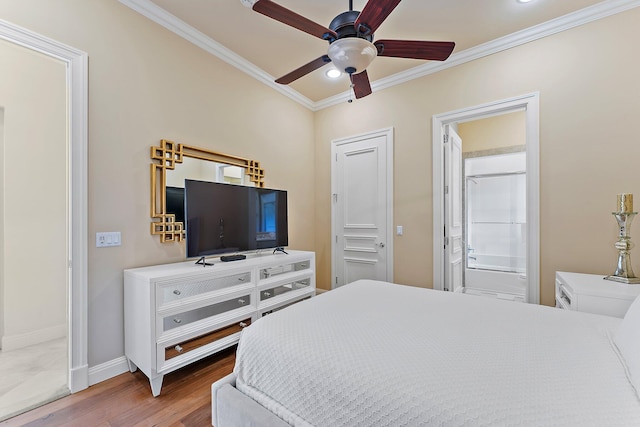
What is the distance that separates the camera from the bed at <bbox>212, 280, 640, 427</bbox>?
0.80m

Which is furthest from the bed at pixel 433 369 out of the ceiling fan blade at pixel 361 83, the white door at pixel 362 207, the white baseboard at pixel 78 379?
the white door at pixel 362 207

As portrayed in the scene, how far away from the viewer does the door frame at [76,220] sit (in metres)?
1.88

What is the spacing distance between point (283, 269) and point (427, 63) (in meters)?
2.71

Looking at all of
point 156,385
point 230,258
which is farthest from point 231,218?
point 156,385

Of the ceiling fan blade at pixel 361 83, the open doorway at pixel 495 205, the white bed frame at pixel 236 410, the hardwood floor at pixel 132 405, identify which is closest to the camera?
the white bed frame at pixel 236 410

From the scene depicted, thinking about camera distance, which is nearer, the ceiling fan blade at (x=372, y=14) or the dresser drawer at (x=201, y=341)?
the ceiling fan blade at (x=372, y=14)

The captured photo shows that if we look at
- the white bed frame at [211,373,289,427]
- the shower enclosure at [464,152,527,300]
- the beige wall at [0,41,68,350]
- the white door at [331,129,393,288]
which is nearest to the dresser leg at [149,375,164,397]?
the white bed frame at [211,373,289,427]

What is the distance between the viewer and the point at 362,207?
365 centimetres

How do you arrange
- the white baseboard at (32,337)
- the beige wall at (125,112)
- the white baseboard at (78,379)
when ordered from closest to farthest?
the white baseboard at (78,379) → the beige wall at (125,112) → the white baseboard at (32,337)

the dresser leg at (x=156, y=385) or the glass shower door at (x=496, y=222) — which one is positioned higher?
the glass shower door at (x=496, y=222)

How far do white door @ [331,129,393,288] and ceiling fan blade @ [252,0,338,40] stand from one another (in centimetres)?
193

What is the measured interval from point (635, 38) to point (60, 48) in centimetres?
418

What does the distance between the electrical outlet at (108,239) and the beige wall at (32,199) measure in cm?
82

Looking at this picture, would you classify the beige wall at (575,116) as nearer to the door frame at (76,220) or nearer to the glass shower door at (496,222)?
the glass shower door at (496,222)
